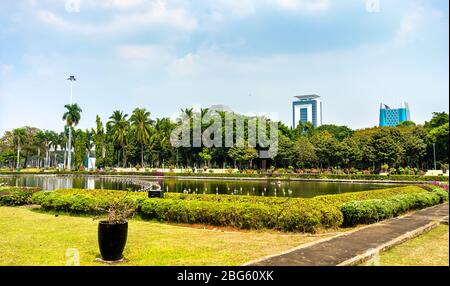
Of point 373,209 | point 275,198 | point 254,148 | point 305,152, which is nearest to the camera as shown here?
point 373,209

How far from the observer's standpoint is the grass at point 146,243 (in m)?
7.28

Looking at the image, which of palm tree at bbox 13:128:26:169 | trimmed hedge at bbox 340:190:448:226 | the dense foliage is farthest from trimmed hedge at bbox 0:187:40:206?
palm tree at bbox 13:128:26:169

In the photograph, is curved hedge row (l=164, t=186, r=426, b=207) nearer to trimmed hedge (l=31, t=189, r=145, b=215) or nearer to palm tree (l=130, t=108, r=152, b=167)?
trimmed hedge (l=31, t=189, r=145, b=215)

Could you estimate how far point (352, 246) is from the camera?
7.96 m

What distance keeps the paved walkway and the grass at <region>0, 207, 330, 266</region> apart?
666mm

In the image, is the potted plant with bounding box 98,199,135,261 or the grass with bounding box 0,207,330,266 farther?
the grass with bounding box 0,207,330,266

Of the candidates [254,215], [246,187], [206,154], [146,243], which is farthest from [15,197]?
[206,154]

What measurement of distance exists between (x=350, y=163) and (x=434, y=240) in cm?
6033

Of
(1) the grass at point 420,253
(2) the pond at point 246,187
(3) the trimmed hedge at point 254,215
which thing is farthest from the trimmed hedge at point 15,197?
(1) the grass at point 420,253

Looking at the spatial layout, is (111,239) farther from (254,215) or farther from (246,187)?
(246,187)

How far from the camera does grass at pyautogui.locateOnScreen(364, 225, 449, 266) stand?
7.00 m

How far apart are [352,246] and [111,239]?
5.11 metres
